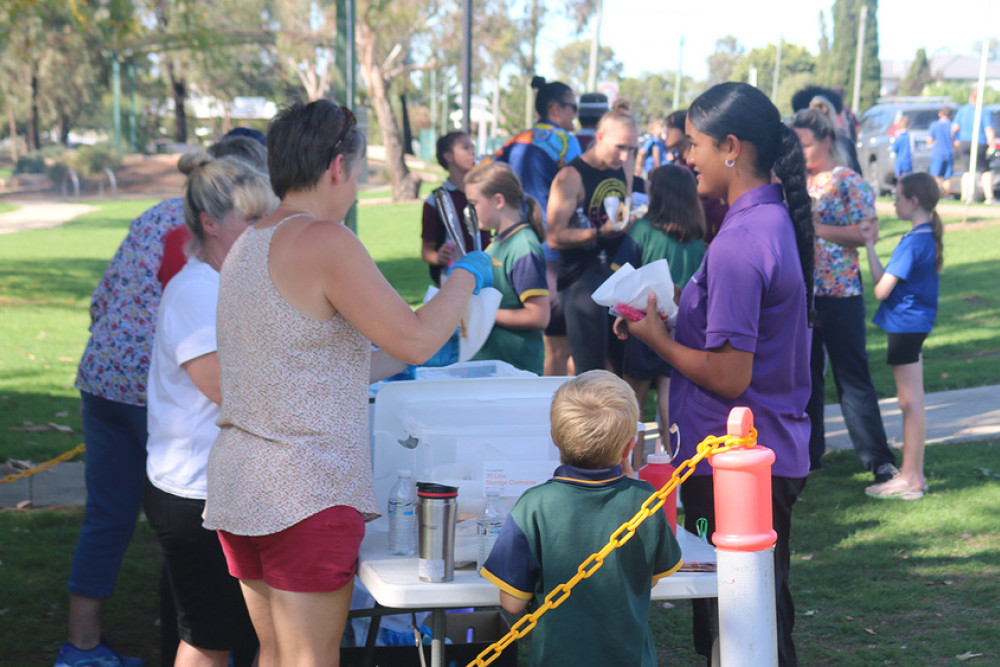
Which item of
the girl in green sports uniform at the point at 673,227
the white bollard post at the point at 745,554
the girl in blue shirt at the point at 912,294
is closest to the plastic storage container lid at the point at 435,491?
the white bollard post at the point at 745,554

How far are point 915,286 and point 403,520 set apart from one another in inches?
167

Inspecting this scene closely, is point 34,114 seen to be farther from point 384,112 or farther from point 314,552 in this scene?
point 314,552

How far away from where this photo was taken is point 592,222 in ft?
21.4

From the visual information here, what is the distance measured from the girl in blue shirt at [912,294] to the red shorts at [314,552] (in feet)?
14.3

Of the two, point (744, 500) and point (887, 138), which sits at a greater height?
point (744, 500)

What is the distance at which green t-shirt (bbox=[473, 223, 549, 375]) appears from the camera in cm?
500

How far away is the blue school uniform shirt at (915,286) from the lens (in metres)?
5.99

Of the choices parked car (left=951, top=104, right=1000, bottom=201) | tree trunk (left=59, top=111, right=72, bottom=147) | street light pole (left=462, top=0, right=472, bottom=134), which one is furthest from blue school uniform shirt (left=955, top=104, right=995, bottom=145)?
tree trunk (left=59, top=111, right=72, bottom=147)

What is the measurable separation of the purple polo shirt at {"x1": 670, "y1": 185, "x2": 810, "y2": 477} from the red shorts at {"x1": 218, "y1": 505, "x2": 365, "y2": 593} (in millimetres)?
1072

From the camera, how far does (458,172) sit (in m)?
7.75

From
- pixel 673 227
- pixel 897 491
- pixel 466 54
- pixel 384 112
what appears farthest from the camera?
pixel 384 112

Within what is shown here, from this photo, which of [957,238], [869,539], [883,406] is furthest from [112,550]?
[957,238]

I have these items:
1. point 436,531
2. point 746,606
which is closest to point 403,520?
point 436,531

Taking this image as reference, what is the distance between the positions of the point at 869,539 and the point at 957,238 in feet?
43.6
